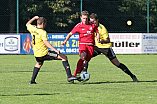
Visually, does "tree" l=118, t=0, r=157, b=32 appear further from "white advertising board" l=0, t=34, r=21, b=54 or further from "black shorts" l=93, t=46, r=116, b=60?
"black shorts" l=93, t=46, r=116, b=60

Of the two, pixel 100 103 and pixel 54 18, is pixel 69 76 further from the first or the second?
pixel 54 18

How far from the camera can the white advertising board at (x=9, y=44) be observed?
2714 cm

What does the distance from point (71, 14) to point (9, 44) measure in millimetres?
8121

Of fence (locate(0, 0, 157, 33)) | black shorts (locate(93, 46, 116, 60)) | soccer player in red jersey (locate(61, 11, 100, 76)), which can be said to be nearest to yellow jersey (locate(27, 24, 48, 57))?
soccer player in red jersey (locate(61, 11, 100, 76))

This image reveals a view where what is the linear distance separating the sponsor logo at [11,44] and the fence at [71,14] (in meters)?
4.02

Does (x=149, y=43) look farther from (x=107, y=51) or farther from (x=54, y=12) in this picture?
(x=107, y=51)

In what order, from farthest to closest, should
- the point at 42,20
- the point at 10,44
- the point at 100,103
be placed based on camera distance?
the point at 10,44 < the point at 42,20 < the point at 100,103

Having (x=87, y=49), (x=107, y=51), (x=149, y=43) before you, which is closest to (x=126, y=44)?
(x=149, y=43)

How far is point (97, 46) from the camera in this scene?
1306 cm

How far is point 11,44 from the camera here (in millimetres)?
27172

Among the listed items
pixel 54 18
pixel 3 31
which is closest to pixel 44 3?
pixel 54 18

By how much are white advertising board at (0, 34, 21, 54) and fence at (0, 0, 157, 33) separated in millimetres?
4029

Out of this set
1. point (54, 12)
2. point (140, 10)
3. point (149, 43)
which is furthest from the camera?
point (140, 10)

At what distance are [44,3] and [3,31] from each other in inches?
152
